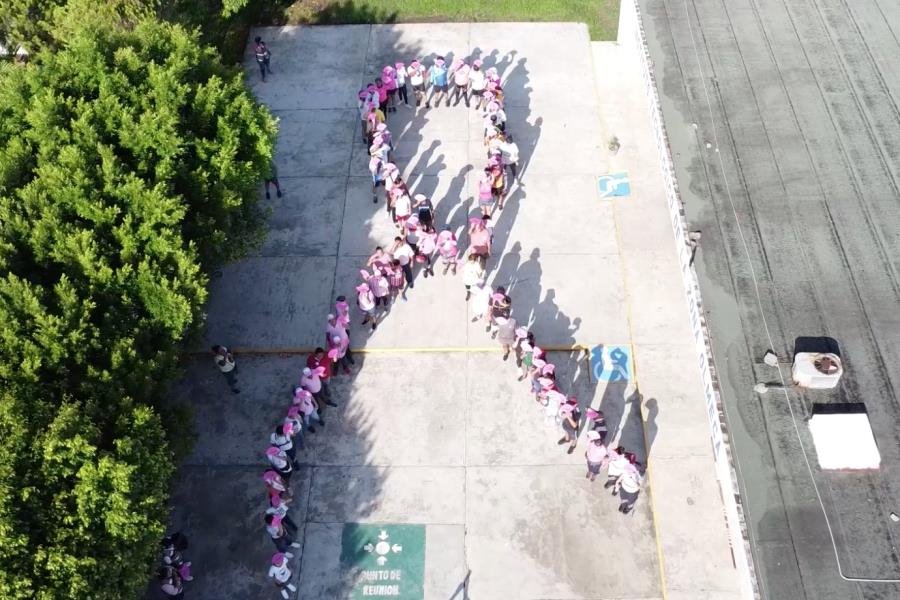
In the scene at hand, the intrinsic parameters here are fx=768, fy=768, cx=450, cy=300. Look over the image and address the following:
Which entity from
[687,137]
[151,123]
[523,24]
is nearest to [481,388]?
[687,137]

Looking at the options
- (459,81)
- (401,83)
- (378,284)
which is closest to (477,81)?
(459,81)

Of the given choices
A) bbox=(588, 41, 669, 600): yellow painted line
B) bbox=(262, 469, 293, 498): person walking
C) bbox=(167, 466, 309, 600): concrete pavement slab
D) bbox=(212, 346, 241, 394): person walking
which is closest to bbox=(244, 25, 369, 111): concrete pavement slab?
bbox=(588, 41, 669, 600): yellow painted line

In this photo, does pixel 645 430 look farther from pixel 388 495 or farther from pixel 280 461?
pixel 280 461

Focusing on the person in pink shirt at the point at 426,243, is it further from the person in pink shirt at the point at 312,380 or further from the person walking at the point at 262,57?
the person walking at the point at 262,57

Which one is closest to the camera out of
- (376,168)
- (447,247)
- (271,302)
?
(447,247)

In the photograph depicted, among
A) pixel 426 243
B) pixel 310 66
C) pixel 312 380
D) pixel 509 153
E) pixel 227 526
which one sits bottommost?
pixel 227 526

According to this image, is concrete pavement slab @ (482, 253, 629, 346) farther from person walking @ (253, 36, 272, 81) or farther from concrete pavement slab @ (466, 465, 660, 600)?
person walking @ (253, 36, 272, 81)
